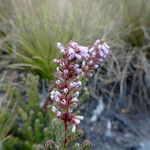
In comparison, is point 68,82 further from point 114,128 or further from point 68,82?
point 114,128

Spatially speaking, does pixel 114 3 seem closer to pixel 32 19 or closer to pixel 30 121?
pixel 32 19

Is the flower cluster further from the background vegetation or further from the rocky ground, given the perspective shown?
the background vegetation

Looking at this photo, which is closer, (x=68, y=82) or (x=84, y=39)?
(x=68, y=82)

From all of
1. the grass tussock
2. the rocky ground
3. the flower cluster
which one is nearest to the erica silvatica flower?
the flower cluster

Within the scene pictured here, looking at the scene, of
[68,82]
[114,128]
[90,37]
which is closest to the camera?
[68,82]

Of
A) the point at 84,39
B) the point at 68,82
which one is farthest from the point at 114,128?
the point at 68,82

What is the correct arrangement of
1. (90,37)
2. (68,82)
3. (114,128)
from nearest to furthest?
1. (68,82)
2. (114,128)
3. (90,37)

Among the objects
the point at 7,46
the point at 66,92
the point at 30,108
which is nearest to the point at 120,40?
the point at 7,46

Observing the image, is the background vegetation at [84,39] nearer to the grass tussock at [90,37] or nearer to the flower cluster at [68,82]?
the grass tussock at [90,37]
